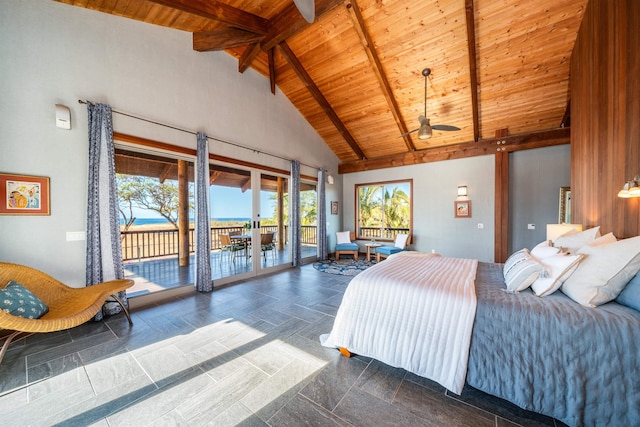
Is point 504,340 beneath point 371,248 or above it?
above

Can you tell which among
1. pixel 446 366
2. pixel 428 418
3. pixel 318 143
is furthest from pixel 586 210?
pixel 318 143

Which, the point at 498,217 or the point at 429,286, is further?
the point at 498,217

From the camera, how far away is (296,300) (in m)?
3.43

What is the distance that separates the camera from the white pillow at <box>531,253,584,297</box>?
1.65m

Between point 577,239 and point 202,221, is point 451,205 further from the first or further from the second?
point 202,221

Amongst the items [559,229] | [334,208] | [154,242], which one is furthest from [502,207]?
[154,242]

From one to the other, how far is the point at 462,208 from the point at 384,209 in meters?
2.03

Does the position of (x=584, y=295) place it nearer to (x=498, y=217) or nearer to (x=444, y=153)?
(x=498, y=217)

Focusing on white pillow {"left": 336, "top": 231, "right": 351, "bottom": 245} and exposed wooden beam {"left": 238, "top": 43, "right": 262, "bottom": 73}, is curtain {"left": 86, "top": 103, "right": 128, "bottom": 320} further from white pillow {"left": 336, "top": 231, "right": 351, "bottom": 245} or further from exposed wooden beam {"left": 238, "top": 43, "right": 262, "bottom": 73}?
white pillow {"left": 336, "top": 231, "right": 351, "bottom": 245}

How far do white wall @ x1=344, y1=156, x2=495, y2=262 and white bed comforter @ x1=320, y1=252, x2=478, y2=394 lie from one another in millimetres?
4025

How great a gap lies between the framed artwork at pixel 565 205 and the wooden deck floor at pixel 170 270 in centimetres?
556

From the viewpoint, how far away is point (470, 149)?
5605mm

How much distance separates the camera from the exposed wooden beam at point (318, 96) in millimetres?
4738

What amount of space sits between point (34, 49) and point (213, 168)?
2415mm
